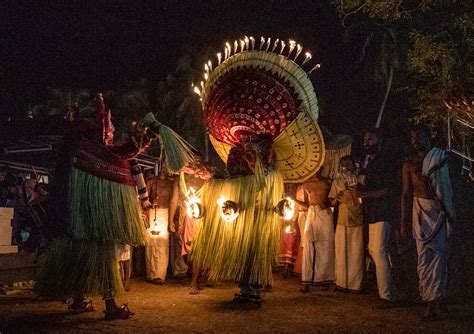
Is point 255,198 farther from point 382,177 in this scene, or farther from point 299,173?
point 382,177

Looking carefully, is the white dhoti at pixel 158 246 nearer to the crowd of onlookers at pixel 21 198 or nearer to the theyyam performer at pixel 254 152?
the crowd of onlookers at pixel 21 198

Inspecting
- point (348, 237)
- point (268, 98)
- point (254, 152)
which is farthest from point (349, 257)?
point (268, 98)

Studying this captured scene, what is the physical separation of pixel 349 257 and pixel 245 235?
6.93 ft

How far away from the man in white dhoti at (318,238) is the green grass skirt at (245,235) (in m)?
1.80

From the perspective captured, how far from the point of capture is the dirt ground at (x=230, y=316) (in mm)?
5484

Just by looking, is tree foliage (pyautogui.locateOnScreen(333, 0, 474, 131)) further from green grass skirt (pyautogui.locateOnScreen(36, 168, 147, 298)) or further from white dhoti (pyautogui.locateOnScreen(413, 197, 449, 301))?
green grass skirt (pyautogui.locateOnScreen(36, 168, 147, 298))

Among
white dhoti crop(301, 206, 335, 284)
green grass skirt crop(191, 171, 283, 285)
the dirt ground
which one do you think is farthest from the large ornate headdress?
the dirt ground

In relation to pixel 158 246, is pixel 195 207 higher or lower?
higher

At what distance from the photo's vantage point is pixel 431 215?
6145mm

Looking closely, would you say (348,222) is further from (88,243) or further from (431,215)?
(88,243)

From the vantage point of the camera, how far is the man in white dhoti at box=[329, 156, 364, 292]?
7.83 m

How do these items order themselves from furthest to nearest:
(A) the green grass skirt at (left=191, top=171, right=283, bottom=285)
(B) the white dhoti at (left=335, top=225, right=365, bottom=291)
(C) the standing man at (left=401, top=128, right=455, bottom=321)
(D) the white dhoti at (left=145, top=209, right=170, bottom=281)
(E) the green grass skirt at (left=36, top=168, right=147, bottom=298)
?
(D) the white dhoti at (left=145, top=209, right=170, bottom=281) < (B) the white dhoti at (left=335, top=225, right=365, bottom=291) < (A) the green grass skirt at (left=191, top=171, right=283, bottom=285) < (C) the standing man at (left=401, top=128, right=455, bottom=321) < (E) the green grass skirt at (left=36, top=168, right=147, bottom=298)

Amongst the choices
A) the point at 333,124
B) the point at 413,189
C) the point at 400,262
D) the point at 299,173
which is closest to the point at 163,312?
the point at 299,173

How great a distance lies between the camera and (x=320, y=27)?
22797 mm
